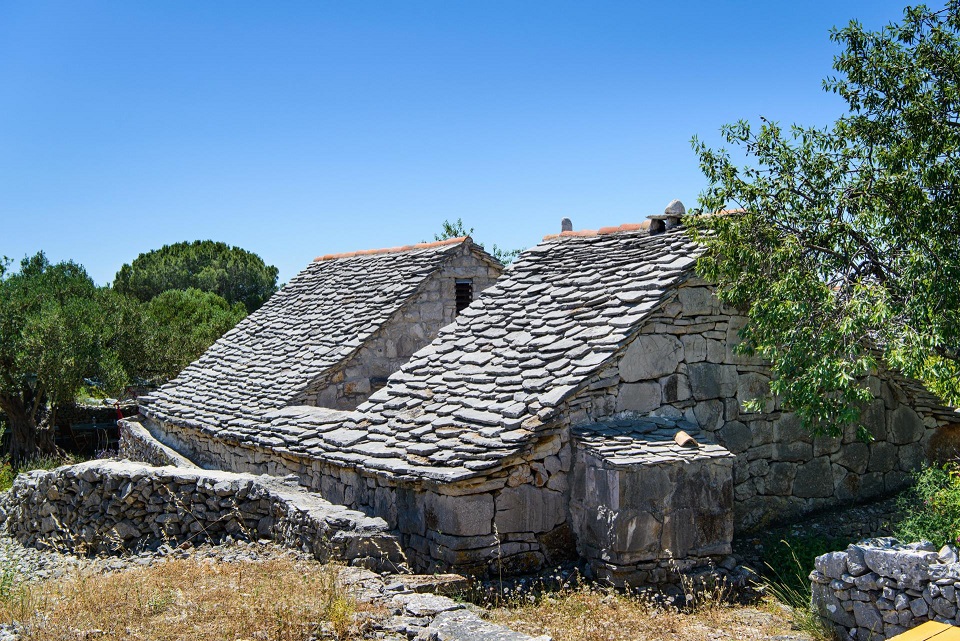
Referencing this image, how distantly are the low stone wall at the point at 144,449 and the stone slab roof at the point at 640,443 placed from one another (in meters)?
7.29

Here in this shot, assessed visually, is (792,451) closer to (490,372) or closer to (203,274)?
(490,372)

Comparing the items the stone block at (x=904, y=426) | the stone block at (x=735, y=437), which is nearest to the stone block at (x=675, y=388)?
the stone block at (x=735, y=437)

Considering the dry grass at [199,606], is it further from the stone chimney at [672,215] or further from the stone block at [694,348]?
the stone chimney at [672,215]

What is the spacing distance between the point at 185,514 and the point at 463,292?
20.9 ft

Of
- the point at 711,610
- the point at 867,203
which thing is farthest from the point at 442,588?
the point at 867,203

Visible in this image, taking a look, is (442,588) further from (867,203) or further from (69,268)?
(69,268)

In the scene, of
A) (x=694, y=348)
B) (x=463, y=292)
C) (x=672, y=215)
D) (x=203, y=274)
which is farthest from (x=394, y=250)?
(x=203, y=274)

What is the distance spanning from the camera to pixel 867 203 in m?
7.84

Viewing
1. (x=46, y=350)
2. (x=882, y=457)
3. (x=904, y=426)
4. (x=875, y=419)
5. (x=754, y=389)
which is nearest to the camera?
(x=754, y=389)

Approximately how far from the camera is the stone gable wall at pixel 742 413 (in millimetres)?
7863

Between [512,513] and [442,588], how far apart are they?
3.49 ft

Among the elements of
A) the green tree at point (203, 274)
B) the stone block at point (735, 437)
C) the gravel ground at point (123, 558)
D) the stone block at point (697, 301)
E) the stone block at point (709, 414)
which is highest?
the green tree at point (203, 274)

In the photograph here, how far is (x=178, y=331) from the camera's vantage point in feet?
71.9

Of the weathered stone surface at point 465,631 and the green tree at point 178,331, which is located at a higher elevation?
the green tree at point 178,331
